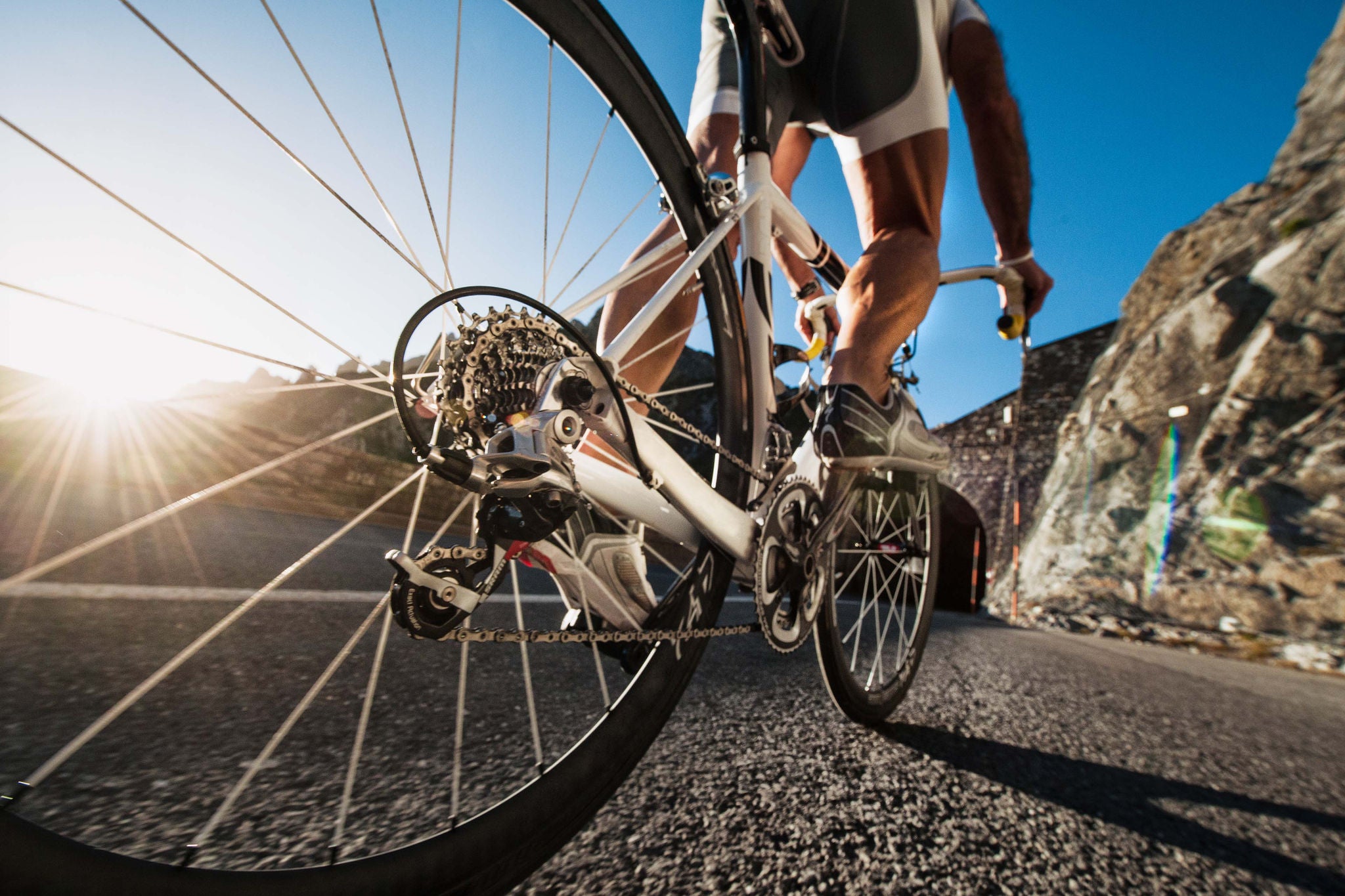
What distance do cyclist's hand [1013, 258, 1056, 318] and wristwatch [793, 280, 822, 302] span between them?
0.53m

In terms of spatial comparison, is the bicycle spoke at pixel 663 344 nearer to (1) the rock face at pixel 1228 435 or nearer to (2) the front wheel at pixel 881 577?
(2) the front wheel at pixel 881 577

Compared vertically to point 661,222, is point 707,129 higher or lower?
higher

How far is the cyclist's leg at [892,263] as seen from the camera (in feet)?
3.78

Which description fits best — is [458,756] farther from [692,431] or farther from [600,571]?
[692,431]

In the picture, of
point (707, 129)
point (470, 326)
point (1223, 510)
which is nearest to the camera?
point (470, 326)

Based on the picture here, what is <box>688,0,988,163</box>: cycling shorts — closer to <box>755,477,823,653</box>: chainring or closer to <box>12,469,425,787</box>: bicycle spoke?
<box>755,477,823,653</box>: chainring

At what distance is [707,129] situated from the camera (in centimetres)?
144

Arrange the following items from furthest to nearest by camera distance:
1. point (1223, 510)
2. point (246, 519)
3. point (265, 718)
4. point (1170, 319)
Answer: point (1170, 319) < point (1223, 510) < point (246, 519) < point (265, 718)

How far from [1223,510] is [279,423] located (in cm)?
1960

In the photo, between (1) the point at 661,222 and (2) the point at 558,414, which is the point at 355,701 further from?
(1) the point at 661,222

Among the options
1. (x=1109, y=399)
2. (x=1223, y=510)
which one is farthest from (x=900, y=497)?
(x=1109, y=399)

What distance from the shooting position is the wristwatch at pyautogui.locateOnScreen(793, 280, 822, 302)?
162 cm

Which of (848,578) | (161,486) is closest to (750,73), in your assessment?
(848,578)

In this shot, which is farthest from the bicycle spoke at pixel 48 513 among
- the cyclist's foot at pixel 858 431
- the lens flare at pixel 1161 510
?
the lens flare at pixel 1161 510
